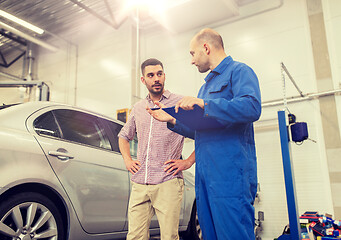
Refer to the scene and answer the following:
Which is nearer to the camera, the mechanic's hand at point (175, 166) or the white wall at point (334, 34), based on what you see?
the mechanic's hand at point (175, 166)

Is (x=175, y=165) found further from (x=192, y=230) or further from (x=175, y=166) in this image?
(x=192, y=230)

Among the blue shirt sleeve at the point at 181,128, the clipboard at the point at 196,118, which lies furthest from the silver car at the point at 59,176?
the clipboard at the point at 196,118

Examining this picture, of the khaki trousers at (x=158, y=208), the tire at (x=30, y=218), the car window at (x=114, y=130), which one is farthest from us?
the car window at (x=114, y=130)

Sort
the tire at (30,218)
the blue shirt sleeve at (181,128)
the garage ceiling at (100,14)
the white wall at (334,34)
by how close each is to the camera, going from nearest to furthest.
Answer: the blue shirt sleeve at (181,128) < the tire at (30,218) < the white wall at (334,34) < the garage ceiling at (100,14)

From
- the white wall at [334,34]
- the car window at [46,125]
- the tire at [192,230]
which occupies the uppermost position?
the white wall at [334,34]

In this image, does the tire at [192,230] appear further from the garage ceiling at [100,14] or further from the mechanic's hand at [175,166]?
the garage ceiling at [100,14]

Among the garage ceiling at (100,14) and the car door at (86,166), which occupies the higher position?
the garage ceiling at (100,14)

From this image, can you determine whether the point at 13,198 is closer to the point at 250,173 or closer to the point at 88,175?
the point at 88,175

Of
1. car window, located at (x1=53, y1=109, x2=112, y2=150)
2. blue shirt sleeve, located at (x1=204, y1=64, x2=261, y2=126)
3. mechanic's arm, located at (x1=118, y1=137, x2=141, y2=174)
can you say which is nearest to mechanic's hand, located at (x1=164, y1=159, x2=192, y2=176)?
mechanic's arm, located at (x1=118, y1=137, x2=141, y2=174)

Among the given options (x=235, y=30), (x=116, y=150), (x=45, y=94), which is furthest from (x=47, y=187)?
(x=235, y=30)

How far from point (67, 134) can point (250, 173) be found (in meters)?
1.59

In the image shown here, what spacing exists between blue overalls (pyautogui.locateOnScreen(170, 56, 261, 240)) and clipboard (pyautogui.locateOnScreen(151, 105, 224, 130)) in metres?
0.03

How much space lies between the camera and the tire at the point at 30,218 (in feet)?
6.03

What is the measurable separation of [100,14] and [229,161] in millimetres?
6830
